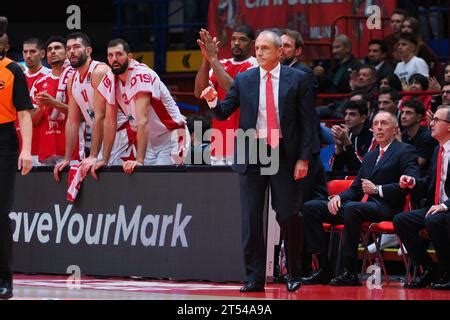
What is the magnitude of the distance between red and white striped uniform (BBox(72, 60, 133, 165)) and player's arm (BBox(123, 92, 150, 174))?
658 mm

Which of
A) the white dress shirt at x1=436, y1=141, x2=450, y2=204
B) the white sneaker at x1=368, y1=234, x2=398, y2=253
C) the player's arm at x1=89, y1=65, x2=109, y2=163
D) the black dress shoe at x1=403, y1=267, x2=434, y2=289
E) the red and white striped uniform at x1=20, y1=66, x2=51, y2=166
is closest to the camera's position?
the black dress shoe at x1=403, y1=267, x2=434, y2=289

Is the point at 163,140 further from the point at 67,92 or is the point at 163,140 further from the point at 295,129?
the point at 295,129

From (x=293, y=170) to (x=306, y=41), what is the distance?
24.3 feet

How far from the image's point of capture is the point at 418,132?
12.5 metres

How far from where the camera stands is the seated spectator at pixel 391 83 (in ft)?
47.9

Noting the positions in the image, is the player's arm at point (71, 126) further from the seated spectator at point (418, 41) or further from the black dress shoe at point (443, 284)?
the seated spectator at point (418, 41)

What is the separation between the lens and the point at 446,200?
35.7 feet

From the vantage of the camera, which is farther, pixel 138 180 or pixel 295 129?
pixel 138 180

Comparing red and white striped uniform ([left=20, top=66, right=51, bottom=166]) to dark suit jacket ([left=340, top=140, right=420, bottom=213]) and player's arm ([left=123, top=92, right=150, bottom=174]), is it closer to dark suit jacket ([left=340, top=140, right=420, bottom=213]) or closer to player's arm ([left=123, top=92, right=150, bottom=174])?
player's arm ([left=123, top=92, right=150, bottom=174])

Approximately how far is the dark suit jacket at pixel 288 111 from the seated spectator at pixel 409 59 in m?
5.42

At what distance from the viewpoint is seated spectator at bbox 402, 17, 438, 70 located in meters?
15.5

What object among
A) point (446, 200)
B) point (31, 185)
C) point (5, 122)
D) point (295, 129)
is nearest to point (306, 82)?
point (295, 129)

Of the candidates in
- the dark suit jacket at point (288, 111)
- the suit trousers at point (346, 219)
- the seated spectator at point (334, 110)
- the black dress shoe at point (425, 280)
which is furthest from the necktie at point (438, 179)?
the seated spectator at point (334, 110)

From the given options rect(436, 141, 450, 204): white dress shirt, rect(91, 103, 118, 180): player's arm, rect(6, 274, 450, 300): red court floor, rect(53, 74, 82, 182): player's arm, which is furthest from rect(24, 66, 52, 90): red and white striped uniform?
rect(436, 141, 450, 204): white dress shirt
